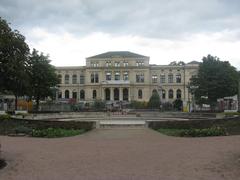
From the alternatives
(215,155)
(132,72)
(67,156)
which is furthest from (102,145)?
(132,72)

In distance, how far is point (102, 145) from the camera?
15008 mm

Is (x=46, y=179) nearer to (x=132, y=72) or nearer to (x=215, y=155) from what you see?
(x=215, y=155)

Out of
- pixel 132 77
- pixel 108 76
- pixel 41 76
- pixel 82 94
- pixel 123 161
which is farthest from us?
pixel 82 94

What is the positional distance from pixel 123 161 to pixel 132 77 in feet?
320

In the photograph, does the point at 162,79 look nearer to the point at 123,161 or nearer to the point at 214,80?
the point at 214,80

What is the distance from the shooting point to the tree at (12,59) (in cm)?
2800

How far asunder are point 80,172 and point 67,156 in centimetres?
286

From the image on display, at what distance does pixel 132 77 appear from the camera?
108 meters

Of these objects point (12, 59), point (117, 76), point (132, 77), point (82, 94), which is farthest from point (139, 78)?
point (12, 59)

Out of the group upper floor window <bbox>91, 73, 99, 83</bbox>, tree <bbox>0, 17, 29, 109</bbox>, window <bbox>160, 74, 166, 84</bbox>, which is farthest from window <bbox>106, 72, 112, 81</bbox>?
tree <bbox>0, 17, 29, 109</bbox>

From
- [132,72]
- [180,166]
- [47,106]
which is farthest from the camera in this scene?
[132,72]

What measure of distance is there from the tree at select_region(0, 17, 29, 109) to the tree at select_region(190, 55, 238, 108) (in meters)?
32.0

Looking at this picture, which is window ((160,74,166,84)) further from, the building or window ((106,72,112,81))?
window ((106,72,112,81))

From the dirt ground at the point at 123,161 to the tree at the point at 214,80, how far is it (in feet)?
132
